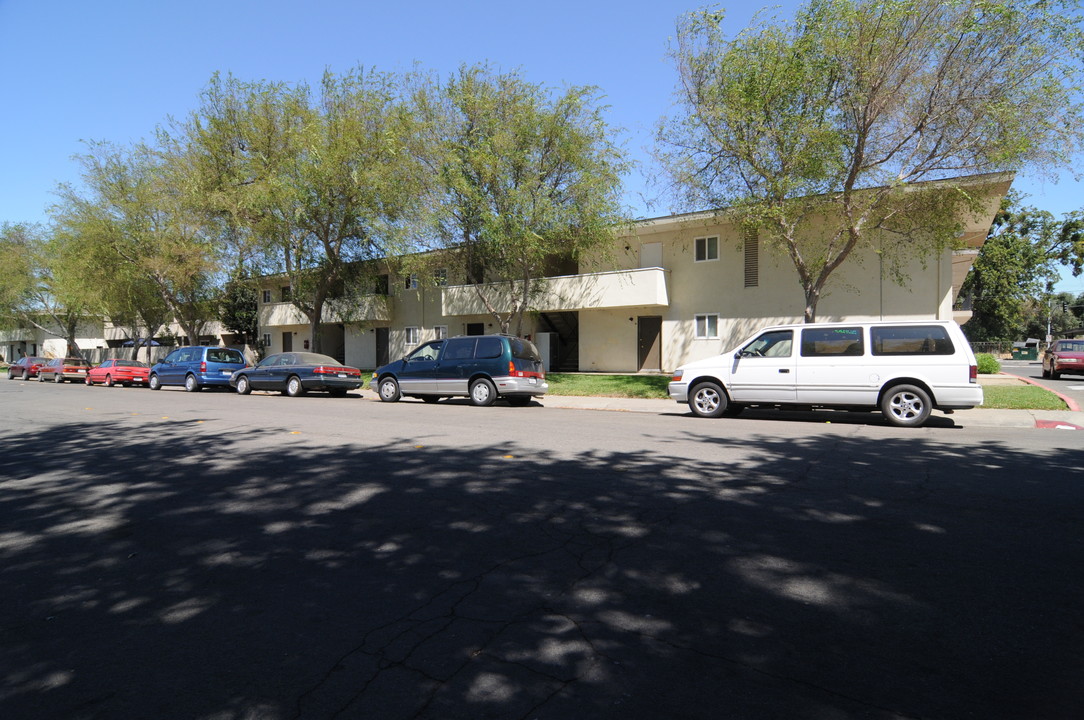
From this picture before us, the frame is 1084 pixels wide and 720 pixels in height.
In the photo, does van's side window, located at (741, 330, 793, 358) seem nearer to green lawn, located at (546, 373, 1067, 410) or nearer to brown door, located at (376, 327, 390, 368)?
green lawn, located at (546, 373, 1067, 410)

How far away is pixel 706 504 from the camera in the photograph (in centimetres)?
578

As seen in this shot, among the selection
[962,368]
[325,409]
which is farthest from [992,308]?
[325,409]

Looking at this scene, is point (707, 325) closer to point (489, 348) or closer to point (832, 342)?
point (489, 348)

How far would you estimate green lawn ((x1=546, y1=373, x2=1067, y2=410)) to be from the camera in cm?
Answer: 1388

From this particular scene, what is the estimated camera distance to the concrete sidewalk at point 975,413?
11.7m

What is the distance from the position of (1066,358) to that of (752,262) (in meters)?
13.3

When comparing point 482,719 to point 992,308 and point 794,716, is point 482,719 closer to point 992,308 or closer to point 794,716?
point 794,716

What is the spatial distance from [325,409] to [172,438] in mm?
4950

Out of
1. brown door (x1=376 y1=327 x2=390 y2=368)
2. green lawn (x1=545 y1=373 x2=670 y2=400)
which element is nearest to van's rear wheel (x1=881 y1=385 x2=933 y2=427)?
green lawn (x1=545 y1=373 x2=670 y2=400)

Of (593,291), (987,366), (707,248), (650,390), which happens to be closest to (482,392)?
(650,390)

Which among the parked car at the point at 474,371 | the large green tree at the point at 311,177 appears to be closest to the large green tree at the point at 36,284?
the large green tree at the point at 311,177

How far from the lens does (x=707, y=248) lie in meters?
24.9

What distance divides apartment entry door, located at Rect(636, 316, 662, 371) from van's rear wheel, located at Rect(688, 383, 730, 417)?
13.1 meters

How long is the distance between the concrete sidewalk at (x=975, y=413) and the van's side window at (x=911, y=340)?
180 centimetres
